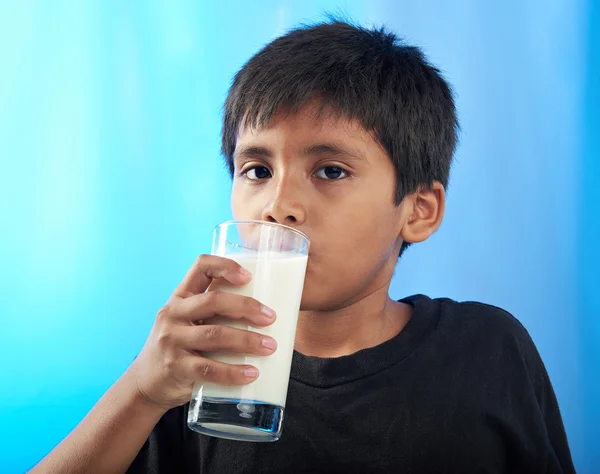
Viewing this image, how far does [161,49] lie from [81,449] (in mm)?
1109

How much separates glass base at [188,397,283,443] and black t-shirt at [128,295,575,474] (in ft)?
1.12

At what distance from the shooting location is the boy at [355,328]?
1.16 m

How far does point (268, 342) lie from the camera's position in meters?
0.88

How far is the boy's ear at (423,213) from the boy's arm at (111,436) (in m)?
0.57

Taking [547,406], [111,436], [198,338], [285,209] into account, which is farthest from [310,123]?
[547,406]

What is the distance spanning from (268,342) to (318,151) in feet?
1.31

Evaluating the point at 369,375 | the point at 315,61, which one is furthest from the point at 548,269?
the point at 315,61

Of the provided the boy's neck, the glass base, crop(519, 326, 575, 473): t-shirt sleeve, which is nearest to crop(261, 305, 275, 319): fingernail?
the glass base

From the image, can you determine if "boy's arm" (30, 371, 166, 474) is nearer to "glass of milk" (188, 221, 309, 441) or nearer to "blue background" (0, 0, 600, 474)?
"glass of milk" (188, 221, 309, 441)

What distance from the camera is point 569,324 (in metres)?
1.77

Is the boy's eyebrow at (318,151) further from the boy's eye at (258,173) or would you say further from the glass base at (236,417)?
the glass base at (236,417)

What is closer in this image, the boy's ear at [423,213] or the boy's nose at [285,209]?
the boy's nose at [285,209]

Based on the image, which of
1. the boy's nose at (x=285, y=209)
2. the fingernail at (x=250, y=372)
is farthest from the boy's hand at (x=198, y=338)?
the boy's nose at (x=285, y=209)

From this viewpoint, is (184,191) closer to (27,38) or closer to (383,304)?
(27,38)
